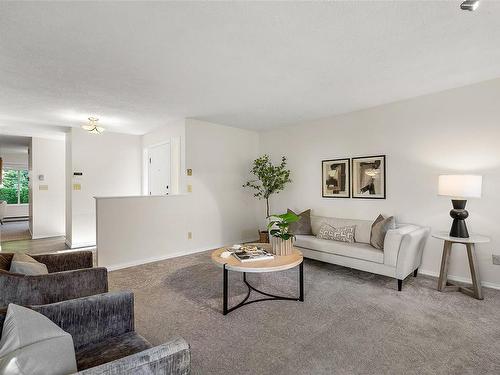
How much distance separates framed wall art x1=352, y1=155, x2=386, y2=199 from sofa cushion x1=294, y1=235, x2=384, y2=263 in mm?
879

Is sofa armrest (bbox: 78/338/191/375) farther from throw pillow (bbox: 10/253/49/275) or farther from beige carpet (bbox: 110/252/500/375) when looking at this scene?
throw pillow (bbox: 10/253/49/275)

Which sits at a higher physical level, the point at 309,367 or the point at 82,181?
the point at 82,181

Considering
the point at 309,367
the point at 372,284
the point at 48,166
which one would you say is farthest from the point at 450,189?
the point at 48,166

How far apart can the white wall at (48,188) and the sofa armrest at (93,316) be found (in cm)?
593

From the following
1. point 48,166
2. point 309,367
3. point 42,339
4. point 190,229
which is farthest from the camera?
point 48,166

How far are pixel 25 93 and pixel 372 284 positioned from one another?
16.3ft

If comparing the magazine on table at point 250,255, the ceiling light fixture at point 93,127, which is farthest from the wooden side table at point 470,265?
the ceiling light fixture at point 93,127

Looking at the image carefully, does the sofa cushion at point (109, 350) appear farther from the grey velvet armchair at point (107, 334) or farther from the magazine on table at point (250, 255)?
the magazine on table at point (250, 255)

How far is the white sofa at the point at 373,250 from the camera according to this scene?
2.89 m

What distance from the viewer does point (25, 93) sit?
3.22 meters

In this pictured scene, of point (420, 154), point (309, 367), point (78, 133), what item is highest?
point (78, 133)

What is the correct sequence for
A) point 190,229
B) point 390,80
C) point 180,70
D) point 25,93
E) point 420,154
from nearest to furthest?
point 180,70
point 390,80
point 25,93
point 420,154
point 190,229

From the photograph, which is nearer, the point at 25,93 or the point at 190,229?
the point at 25,93

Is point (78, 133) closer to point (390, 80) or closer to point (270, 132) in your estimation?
point (270, 132)
